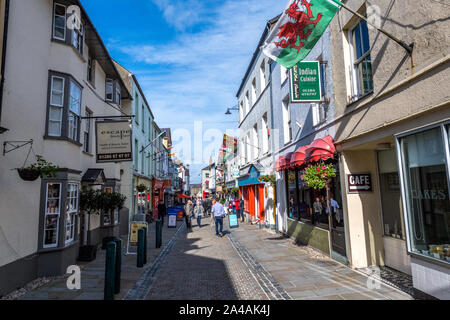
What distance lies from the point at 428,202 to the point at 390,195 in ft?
7.04

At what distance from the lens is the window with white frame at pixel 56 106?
796 cm

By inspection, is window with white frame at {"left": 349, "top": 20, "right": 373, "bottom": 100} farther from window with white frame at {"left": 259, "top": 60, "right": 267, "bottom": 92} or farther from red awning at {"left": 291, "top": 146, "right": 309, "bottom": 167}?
window with white frame at {"left": 259, "top": 60, "right": 267, "bottom": 92}

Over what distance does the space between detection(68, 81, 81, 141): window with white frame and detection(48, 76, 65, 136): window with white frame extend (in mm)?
303

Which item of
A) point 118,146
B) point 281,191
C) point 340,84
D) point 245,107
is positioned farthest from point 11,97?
point 245,107

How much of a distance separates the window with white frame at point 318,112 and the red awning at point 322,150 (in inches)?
42.3

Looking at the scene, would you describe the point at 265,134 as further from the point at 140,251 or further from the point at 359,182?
the point at 140,251

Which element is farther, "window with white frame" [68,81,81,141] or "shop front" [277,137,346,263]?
"window with white frame" [68,81,81,141]

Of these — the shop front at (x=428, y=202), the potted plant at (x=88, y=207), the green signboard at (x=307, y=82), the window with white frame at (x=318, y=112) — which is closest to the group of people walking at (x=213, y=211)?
the potted plant at (x=88, y=207)

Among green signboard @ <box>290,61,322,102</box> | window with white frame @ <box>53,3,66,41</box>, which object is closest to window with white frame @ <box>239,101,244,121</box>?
green signboard @ <box>290,61,322,102</box>

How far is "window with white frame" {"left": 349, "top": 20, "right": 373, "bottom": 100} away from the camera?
6.91 meters

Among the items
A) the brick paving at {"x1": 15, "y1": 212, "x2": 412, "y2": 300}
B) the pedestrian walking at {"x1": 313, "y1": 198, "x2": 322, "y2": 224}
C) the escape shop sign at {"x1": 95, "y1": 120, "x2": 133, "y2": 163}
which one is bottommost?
the brick paving at {"x1": 15, "y1": 212, "x2": 412, "y2": 300}

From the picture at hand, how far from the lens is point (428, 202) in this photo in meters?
4.97

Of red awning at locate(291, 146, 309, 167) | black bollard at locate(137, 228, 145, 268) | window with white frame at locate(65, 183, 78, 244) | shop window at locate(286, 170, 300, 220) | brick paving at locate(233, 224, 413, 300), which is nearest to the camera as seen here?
brick paving at locate(233, 224, 413, 300)

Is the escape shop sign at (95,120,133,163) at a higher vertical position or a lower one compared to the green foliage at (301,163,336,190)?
higher
